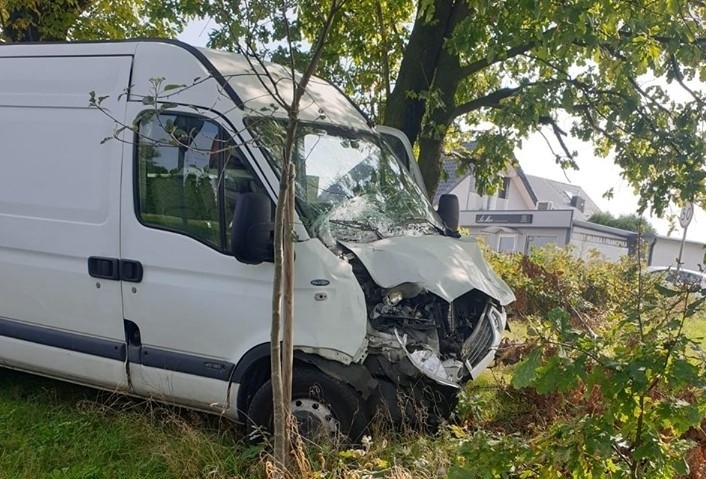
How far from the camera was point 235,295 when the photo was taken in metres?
3.89

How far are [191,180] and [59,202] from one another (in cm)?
114

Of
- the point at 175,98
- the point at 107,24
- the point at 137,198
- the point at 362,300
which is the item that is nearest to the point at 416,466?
the point at 362,300

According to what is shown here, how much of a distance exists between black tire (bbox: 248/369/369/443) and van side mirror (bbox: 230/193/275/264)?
0.89m

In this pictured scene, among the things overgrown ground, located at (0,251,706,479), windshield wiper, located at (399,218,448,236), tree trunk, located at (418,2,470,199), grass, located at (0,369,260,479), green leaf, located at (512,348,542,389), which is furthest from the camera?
tree trunk, located at (418,2,470,199)

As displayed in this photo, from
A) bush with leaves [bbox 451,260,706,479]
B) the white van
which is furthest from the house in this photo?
bush with leaves [bbox 451,260,706,479]

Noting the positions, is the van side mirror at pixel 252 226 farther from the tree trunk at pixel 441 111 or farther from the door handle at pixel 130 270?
the tree trunk at pixel 441 111

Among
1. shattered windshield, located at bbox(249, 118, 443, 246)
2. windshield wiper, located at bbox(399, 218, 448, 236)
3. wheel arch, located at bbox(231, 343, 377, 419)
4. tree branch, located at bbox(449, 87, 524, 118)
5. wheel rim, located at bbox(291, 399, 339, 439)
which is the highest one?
tree branch, located at bbox(449, 87, 524, 118)

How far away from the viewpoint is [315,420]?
3.86m

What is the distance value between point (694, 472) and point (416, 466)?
5.18 feet

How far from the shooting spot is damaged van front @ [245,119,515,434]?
3848mm

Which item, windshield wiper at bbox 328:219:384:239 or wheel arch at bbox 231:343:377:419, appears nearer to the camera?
wheel arch at bbox 231:343:377:419

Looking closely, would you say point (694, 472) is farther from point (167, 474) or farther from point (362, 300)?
point (167, 474)

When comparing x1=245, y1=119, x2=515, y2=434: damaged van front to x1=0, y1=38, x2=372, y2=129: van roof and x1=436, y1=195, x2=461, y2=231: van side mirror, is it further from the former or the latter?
x1=436, y1=195, x2=461, y2=231: van side mirror

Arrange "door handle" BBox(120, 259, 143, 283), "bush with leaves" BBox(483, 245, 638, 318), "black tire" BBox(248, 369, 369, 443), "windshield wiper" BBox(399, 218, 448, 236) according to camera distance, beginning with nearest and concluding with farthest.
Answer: "black tire" BBox(248, 369, 369, 443)
"door handle" BBox(120, 259, 143, 283)
"windshield wiper" BBox(399, 218, 448, 236)
"bush with leaves" BBox(483, 245, 638, 318)
